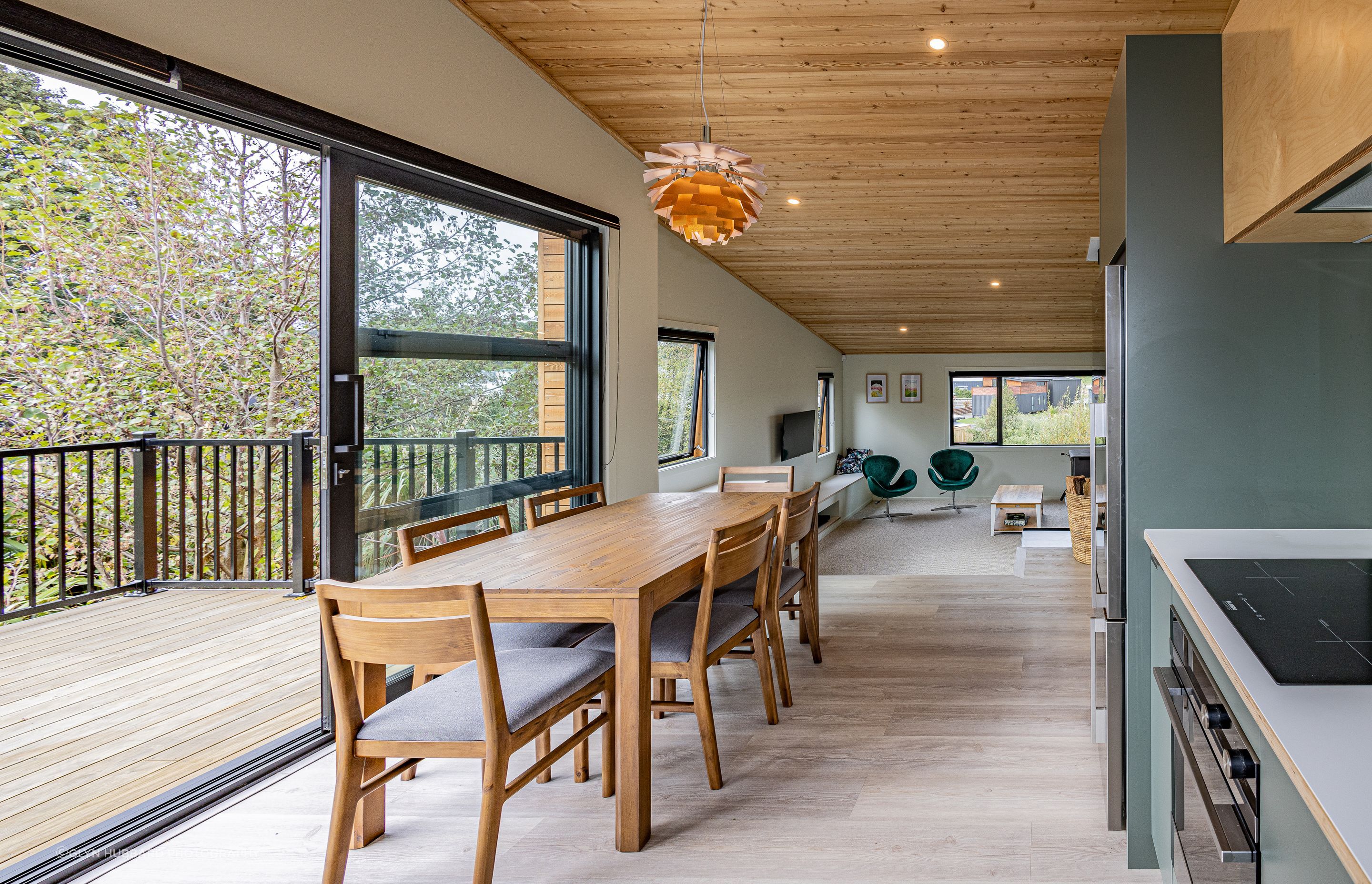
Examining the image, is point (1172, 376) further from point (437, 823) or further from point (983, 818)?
point (437, 823)

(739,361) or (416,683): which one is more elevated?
(739,361)

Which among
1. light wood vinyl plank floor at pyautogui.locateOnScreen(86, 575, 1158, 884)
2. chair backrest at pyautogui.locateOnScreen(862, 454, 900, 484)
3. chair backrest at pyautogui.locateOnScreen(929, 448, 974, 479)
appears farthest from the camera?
chair backrest at pyautogui.locateOnScreen(929, 448, 974, 479)

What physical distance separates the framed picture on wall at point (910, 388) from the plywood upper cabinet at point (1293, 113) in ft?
32.6

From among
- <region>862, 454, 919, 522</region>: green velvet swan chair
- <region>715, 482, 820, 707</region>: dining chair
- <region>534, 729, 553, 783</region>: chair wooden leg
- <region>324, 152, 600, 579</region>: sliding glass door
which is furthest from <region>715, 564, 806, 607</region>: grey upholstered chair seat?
<region>862, 454, 919, 522</region>: green velvet swan chair

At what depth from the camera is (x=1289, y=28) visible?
143 centimetres

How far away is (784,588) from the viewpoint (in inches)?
130

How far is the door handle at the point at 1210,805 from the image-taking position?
1.08 meters

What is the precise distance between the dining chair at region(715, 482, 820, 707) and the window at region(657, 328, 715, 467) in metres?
3.07

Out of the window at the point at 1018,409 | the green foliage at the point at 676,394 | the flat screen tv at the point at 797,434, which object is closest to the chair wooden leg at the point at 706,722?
the green foliage at the point at 676,394

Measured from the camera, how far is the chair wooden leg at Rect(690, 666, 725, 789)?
2.40m

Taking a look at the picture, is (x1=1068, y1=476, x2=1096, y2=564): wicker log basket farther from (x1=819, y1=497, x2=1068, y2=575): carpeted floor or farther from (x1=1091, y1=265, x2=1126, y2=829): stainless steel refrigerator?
(x1=1091, y1=265, x2=1126, y2=829): stainless steel refrigerator

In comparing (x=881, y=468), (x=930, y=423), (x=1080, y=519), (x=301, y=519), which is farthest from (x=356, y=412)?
(x=930, y=423)

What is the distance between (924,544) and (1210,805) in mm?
7622

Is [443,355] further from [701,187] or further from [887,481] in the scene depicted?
[887,481]
